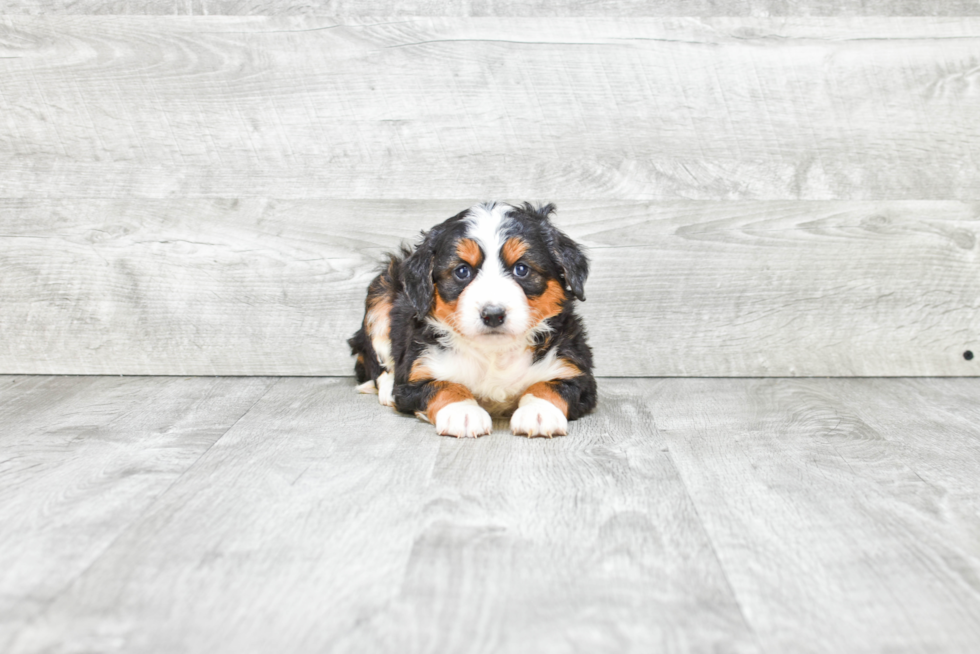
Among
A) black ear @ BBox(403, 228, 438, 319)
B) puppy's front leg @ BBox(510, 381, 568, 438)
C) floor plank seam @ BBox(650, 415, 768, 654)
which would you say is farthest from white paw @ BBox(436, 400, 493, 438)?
floor plank seam @ BBox(650, 415, 768, 654)

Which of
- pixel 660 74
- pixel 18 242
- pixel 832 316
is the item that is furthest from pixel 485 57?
pixel 18 242

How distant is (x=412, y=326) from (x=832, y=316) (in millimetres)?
1974

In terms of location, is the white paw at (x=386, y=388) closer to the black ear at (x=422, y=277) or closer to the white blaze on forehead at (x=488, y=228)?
the black ear at (x=422, y=277)

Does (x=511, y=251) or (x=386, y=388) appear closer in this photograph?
(x=511, y=251)

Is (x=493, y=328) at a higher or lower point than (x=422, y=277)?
lower

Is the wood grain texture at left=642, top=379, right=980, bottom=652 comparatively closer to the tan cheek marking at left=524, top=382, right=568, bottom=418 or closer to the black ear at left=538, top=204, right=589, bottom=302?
the tan cheek marking at left=524, top=382, right=568, bottom=418

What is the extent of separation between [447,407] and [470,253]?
1.64 ft

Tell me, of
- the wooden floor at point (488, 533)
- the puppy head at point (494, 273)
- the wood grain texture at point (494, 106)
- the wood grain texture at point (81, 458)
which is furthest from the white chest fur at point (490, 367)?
the wood grain texture at point (494, 106)

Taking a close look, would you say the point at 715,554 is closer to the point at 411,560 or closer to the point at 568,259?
the point at 411,560

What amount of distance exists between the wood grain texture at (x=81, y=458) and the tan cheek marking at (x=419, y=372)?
0.65m

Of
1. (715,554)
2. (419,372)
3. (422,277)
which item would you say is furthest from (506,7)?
(715,554)

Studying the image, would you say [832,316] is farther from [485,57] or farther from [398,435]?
[398,435]

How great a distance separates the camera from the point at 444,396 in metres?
2.93

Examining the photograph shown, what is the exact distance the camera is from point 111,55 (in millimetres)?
3752
